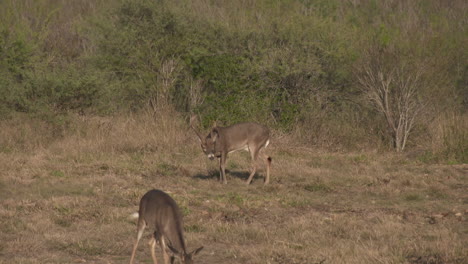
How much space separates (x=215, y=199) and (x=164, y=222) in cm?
441

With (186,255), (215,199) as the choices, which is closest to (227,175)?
(215,199)

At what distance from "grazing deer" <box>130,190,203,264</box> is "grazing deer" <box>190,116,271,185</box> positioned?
567cm

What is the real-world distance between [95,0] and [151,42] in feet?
73.8

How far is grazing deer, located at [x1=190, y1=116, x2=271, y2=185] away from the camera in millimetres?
13031

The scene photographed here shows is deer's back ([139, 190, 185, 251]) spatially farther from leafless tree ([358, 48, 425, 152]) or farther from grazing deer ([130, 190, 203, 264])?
leafless tree ([358, 48, 425, 152])

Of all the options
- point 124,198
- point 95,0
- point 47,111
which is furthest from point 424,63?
point 95,0

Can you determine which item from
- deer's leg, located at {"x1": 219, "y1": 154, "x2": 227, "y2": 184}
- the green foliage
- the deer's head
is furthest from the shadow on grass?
the deer's head

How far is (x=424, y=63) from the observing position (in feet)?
66.5

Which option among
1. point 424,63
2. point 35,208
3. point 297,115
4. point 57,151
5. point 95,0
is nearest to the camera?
point 35,208

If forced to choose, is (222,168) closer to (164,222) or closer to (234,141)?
(234,141)

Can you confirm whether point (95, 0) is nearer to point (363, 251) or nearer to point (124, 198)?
point (124, 198)

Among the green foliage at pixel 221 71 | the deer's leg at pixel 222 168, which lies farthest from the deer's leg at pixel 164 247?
the green foliage at pixel 221 71

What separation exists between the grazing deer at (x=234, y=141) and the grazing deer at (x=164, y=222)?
5667mm

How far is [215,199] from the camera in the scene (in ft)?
36.4
